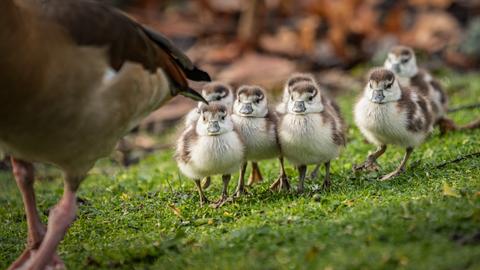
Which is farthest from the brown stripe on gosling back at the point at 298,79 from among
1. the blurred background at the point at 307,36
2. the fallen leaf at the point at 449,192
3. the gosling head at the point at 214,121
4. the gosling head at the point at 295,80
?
the blurred background at the point at 307,36

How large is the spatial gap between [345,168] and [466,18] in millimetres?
9194

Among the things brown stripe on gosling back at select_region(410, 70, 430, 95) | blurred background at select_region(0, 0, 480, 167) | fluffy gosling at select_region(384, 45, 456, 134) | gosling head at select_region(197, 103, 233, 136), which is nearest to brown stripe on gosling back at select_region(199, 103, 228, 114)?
gosling head at select_region(197, 103, 233, 136)

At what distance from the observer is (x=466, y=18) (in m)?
16.5

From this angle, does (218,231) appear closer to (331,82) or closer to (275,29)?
(331,82)

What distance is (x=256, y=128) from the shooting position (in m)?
7.61

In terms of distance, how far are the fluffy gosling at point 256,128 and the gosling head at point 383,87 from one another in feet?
3.27

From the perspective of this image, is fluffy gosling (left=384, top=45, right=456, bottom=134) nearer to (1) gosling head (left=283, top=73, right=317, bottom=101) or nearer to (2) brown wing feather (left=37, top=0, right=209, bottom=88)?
(1) gosling head (left=283, top=73, right=317, bottom=101)

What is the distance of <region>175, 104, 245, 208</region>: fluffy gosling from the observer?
23.7 ft

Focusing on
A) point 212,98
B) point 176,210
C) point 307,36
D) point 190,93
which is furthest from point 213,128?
point 307,36

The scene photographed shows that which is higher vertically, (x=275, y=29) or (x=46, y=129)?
(x=275, y=29)

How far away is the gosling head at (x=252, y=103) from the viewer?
7664 mm

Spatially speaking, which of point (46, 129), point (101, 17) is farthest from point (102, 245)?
point (101, 17)

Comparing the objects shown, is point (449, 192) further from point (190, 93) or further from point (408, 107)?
point (190, 93)

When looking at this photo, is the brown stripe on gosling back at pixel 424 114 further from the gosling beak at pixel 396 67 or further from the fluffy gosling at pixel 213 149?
the fluffy gosling at pixel 213 149
